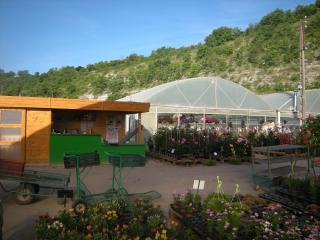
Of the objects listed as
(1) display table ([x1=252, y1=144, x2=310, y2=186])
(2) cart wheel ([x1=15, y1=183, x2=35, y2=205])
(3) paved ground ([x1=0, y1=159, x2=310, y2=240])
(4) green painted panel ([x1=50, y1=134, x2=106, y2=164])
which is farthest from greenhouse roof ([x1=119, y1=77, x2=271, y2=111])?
(2) cart wheel ([x1=15, y1=183, x2=35, y2=205])

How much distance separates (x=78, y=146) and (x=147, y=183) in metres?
4.50

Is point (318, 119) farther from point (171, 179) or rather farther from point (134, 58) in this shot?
point (134, 58)

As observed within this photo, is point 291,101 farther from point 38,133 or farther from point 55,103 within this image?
point 38,133

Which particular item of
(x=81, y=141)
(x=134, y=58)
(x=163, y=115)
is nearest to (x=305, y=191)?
(x=81, y=141)

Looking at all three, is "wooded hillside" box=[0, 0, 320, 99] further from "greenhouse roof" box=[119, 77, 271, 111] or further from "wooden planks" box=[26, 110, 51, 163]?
"wooden planks" box=[26, 110, 51, 163]

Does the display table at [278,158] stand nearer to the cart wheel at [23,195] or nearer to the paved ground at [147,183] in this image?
the paved ground at [147,183]

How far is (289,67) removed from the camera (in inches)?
1658

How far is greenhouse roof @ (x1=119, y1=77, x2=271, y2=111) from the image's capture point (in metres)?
18.1

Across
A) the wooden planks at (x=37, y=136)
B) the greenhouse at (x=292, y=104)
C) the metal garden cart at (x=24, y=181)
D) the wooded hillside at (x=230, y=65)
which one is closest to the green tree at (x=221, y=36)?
the wooded hillside at (x=230, y=65)

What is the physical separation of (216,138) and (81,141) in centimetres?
575

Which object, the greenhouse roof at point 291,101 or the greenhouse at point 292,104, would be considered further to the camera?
the greenhouse roof at point 291,101

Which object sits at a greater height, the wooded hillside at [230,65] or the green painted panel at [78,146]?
the wooded hillside at [230,65]

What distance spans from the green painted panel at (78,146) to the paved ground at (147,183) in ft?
2.12

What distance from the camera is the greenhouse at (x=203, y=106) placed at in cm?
1761
